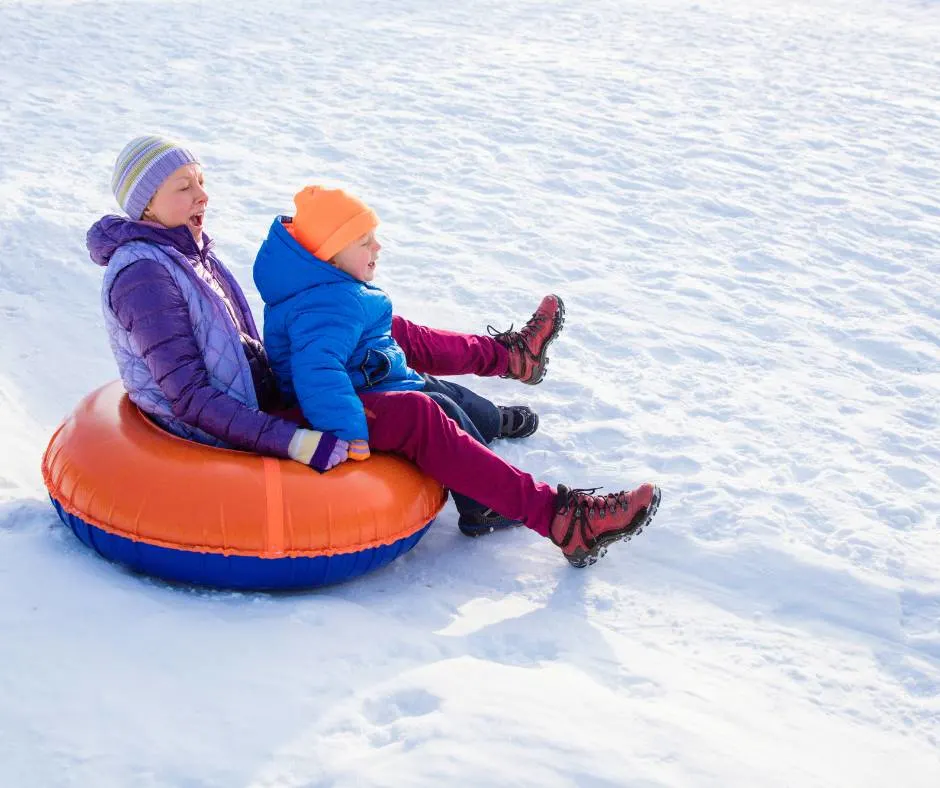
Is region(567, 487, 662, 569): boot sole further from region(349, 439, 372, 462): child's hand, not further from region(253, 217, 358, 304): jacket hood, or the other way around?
region(253, 217, 358, 304): jacket hood

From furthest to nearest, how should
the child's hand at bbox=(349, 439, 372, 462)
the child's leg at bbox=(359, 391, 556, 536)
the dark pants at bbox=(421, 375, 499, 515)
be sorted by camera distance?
the dark pants at bbox=(421, 375, 499, 515) → the child's leg at bbox=(359, 391, 556, 536) → the child's hand at bbox=(349, 439, 372, 462)

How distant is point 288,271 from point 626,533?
136 centimetres

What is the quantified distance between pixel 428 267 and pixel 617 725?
3.69 meters

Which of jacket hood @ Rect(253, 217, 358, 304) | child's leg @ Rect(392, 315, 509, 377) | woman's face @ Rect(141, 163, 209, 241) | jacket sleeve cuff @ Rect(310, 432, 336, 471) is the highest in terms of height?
woman's face @ Rect(141, 163, 209, 241)

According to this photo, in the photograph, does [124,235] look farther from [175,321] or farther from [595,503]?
[595,503]

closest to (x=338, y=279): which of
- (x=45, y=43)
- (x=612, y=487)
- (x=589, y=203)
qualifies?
(x=612, y=487)

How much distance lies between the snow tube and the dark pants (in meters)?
0.38

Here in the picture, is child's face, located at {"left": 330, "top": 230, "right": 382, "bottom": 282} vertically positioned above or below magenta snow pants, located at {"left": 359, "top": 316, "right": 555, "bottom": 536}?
above

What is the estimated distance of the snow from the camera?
260cm

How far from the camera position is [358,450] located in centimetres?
331

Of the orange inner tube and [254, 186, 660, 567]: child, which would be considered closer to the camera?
the orange inner tube

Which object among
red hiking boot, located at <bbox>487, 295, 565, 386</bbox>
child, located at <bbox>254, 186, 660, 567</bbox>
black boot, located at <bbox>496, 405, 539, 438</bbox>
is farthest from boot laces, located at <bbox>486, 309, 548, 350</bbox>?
child, located at <bbox>254, 186, 660, 567</bbox>

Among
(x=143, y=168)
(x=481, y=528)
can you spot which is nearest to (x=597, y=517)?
(x=481, y=528)

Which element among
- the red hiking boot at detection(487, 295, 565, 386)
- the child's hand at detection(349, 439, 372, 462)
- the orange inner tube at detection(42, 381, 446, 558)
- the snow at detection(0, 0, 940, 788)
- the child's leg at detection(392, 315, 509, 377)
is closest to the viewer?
the snow at detection(0, 0, 940, 788)
